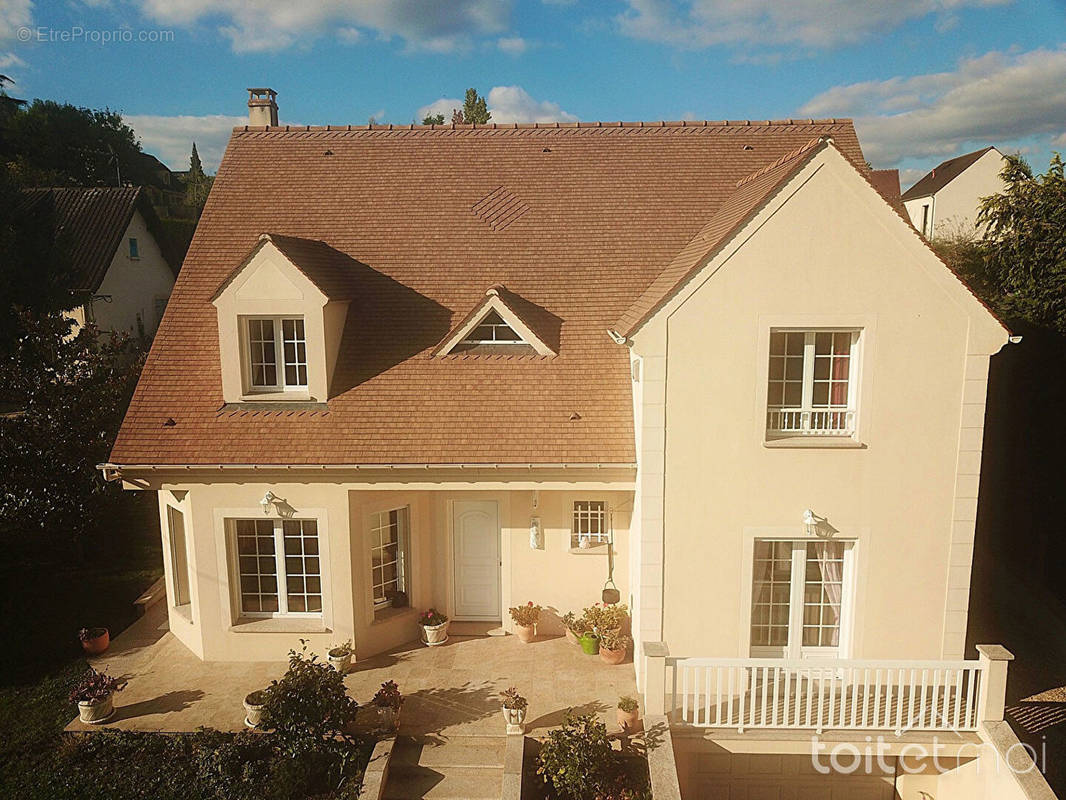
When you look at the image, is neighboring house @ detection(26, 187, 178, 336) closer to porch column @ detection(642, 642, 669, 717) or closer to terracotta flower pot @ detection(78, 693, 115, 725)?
terracotta flower pot @ detection(78, 693, 115, 725)

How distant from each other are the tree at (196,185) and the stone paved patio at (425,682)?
203ft

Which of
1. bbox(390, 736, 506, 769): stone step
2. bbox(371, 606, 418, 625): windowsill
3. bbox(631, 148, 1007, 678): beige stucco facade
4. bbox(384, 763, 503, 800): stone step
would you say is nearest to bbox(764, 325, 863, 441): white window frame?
bbox(631, 148, 1007, 678): beige stucco facade

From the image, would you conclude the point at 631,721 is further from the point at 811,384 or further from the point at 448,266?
the point at 448,266

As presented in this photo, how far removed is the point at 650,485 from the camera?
12.6 metres

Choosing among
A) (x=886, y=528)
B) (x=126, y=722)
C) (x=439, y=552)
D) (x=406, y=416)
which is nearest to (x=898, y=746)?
(x=886, y=528)

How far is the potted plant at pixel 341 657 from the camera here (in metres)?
14.2

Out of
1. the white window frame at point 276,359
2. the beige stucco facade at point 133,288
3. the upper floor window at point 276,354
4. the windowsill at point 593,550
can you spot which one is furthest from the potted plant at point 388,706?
the beige stucco facade at point 133,288

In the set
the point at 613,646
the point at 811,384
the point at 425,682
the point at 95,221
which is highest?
the point at 95,221

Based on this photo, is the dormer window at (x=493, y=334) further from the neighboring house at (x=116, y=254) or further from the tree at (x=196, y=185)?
the tree at (x=196, y=185)

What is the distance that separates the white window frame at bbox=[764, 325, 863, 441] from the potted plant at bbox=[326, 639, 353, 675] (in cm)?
911

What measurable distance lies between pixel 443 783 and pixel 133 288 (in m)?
37.2

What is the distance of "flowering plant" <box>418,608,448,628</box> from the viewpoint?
15.4 meters

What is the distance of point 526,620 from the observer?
15383 mm

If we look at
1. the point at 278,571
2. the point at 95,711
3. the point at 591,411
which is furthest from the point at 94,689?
the point at 591,411
